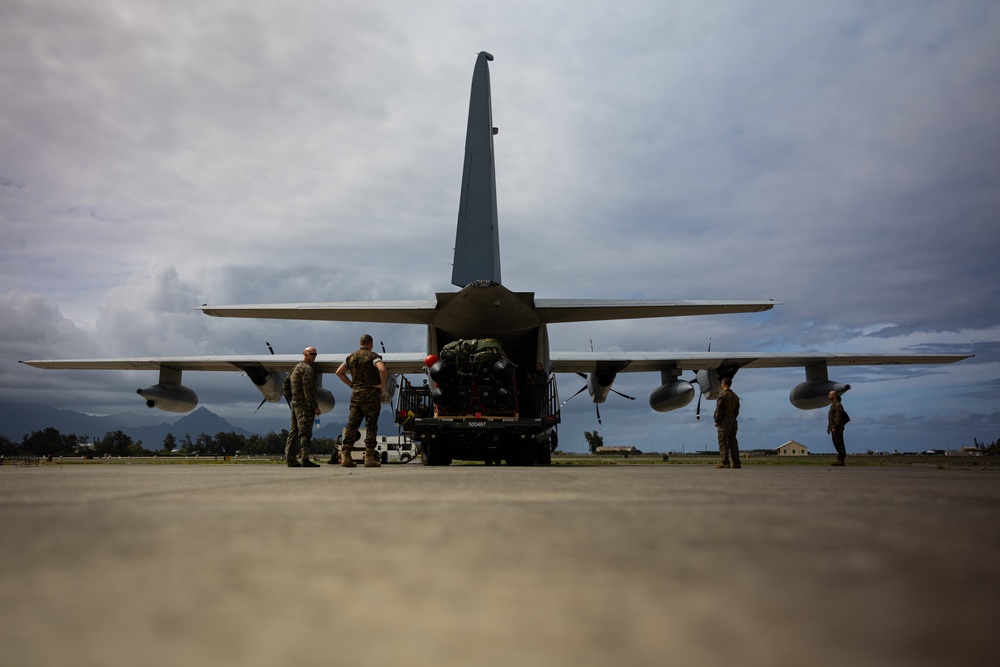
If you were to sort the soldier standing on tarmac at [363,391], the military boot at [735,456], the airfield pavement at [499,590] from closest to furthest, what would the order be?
the airfield pavement at [499,590]
the soldier standing on tarmac at [363,391]
the military boot at [735,456]

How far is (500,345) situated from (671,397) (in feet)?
38.2

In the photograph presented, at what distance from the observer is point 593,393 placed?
2369 cm

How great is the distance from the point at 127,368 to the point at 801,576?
2838 cm

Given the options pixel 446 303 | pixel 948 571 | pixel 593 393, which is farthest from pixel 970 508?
pixel 593 393

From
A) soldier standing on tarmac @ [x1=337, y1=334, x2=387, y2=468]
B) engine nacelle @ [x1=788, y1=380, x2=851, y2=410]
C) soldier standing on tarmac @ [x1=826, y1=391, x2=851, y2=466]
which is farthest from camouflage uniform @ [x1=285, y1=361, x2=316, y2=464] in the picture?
engine nacelle @ [x1=788, y1=380, x2=851, y2=410]

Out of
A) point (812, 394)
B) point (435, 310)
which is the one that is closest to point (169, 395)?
point (435, 310)

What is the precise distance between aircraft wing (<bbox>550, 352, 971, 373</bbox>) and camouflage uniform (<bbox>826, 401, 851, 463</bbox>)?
10490 millimetres

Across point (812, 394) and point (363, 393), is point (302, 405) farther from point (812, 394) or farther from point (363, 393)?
point (812, 394)

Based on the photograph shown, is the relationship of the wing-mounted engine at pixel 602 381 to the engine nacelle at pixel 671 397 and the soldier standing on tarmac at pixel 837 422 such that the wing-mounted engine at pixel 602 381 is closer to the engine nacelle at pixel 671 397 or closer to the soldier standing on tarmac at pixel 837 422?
the engine nacelle at pixel 671 397

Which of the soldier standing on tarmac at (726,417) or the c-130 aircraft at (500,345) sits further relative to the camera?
the c-130 aircraft at (500,345)

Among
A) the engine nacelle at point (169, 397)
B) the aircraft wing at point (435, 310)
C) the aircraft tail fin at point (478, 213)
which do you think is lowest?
the engine nacelle at point (169, 397)

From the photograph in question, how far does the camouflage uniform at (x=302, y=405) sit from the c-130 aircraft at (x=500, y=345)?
140 centimetres

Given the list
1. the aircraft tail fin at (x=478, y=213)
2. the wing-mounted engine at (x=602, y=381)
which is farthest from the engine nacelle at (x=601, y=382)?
the aircraft tail fin at (x=478, y=213)

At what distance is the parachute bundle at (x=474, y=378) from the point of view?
40.8ft
